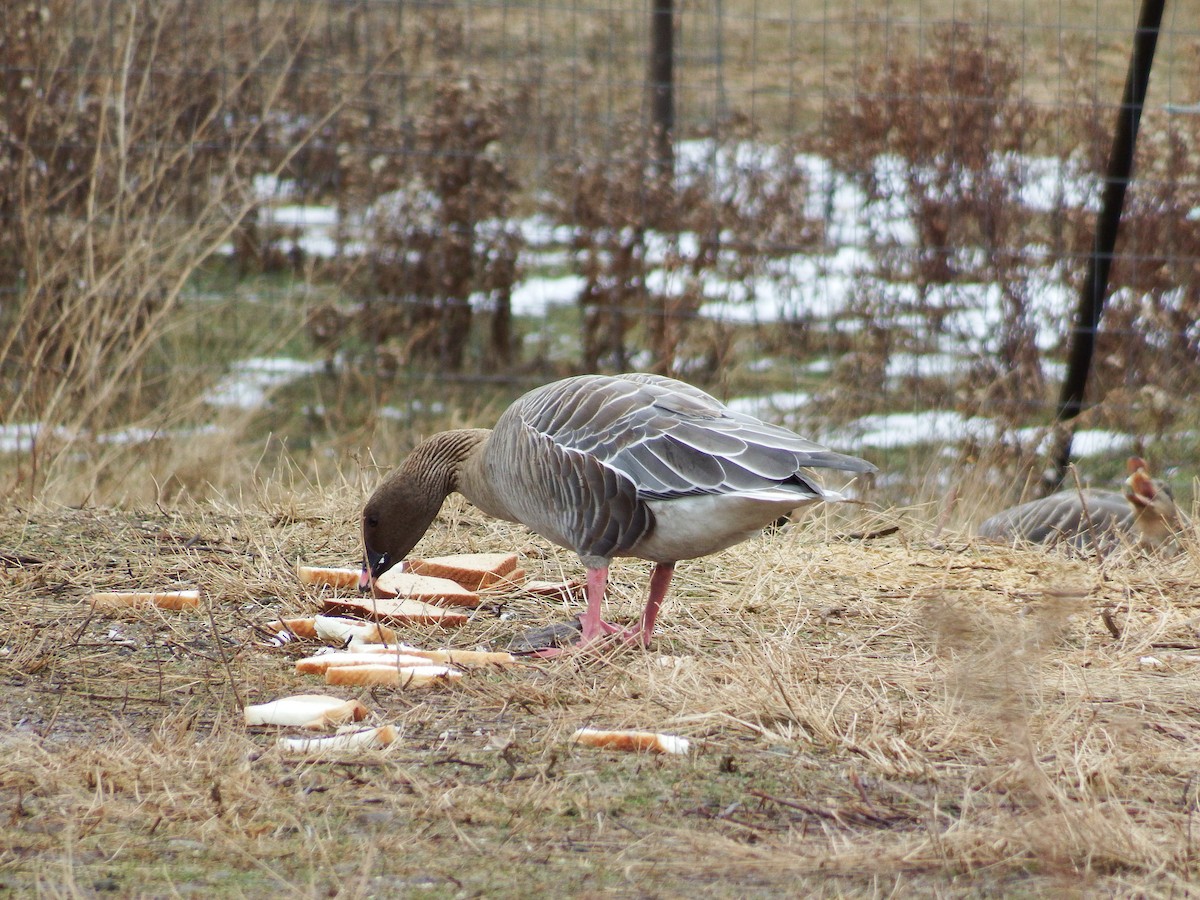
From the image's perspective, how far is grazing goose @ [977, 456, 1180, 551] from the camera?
6031 mm

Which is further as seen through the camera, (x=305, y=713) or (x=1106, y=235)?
(x=1106, y=235)

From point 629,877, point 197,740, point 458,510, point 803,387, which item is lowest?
point 803,387

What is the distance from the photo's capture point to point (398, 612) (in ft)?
14.4

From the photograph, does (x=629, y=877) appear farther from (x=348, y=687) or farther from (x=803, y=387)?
Answer: (x=803, y=387)

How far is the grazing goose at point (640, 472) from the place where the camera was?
12.5 ft

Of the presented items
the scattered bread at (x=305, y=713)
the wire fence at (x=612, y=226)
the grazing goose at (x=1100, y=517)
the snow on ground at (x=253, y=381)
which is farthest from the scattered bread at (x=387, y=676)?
the snow on ground at (x=253, y=381)

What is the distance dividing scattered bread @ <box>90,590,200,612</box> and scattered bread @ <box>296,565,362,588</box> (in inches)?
14.1

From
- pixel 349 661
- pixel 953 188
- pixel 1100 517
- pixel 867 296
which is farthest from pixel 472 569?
pixel 953 188

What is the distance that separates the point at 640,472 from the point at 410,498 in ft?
3.32

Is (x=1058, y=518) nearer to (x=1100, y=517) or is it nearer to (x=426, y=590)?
(x=1100, y=517)

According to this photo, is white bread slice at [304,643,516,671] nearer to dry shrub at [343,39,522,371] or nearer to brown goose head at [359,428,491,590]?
brown goose head at [359,428,491,590]

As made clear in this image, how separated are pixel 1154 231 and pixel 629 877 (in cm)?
711

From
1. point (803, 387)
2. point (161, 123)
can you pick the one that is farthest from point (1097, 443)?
point (161, 123)

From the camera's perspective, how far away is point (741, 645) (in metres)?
3.74
